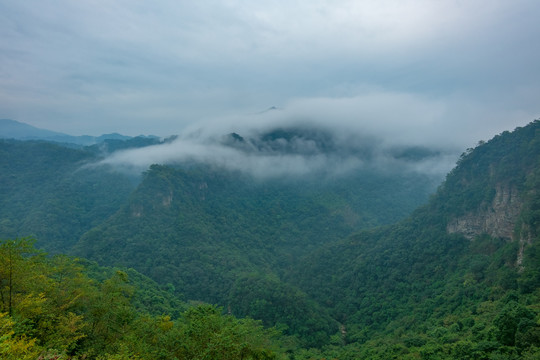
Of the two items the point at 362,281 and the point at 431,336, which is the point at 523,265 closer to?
the point at 431,336

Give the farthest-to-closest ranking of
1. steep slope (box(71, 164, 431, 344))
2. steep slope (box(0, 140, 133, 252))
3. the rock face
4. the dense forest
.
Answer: steep slope (box(0, 140, 133, 252)) < steep slope (box(71, 164, 431, 344)) < the rock face < the dense forest

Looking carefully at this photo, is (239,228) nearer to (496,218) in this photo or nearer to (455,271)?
(455,271)

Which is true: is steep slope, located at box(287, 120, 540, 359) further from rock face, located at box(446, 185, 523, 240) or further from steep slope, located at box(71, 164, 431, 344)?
steep slope, located at box(71, 164, 431, 344)

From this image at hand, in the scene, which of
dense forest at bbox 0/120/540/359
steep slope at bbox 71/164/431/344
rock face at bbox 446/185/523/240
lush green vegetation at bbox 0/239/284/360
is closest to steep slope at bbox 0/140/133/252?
dense forest at bbox 0/120/540/359

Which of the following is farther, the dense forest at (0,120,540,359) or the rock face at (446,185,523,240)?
the rock face at (446,185,523,240)

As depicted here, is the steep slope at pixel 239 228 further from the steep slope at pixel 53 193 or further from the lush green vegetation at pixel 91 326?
the lush green vegetation at pixel 91 326

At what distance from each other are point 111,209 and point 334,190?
92.7 metres

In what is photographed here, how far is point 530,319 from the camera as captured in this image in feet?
76.9

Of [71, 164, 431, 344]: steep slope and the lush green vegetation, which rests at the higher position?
the lush green vegetation

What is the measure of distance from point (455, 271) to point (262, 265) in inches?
1912

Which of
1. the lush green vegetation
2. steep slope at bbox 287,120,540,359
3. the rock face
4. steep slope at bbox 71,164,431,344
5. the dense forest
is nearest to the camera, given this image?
the lush green vegetation

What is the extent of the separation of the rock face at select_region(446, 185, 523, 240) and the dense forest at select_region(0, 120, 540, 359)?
24 cm

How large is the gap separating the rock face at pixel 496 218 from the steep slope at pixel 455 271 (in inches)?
6.6

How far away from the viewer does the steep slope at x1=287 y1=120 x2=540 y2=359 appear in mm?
28594
